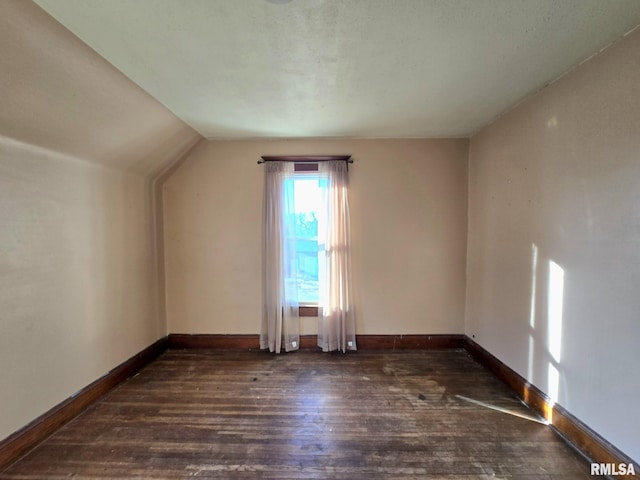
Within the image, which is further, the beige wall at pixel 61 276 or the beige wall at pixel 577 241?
the beige wall at pixel 61 276

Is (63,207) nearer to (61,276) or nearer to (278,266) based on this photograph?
(61,276)

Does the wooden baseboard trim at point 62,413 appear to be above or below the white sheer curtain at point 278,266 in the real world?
below

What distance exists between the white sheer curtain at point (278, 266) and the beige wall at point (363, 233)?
0.15 meters

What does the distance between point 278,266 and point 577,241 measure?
2.44 m

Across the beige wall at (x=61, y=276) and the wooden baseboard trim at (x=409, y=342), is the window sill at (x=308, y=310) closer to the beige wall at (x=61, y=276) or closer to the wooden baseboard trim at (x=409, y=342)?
the wooden baseboard trim at (x=409, y=342)

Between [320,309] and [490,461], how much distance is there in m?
1.82

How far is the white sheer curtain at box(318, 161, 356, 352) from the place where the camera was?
2.98 meters

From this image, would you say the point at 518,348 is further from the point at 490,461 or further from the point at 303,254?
the point at 303,254

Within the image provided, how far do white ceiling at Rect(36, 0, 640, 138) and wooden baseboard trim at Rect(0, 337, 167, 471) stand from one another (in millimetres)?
2277

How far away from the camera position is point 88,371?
214cm

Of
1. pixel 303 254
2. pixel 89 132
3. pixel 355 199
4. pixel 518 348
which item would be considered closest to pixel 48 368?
pixel 89 132

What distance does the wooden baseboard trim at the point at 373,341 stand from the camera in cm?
310

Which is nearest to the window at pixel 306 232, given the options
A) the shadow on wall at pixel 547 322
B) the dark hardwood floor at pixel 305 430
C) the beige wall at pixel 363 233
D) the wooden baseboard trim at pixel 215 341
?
the beige wall at pixel 363 233

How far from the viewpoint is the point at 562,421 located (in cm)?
179
